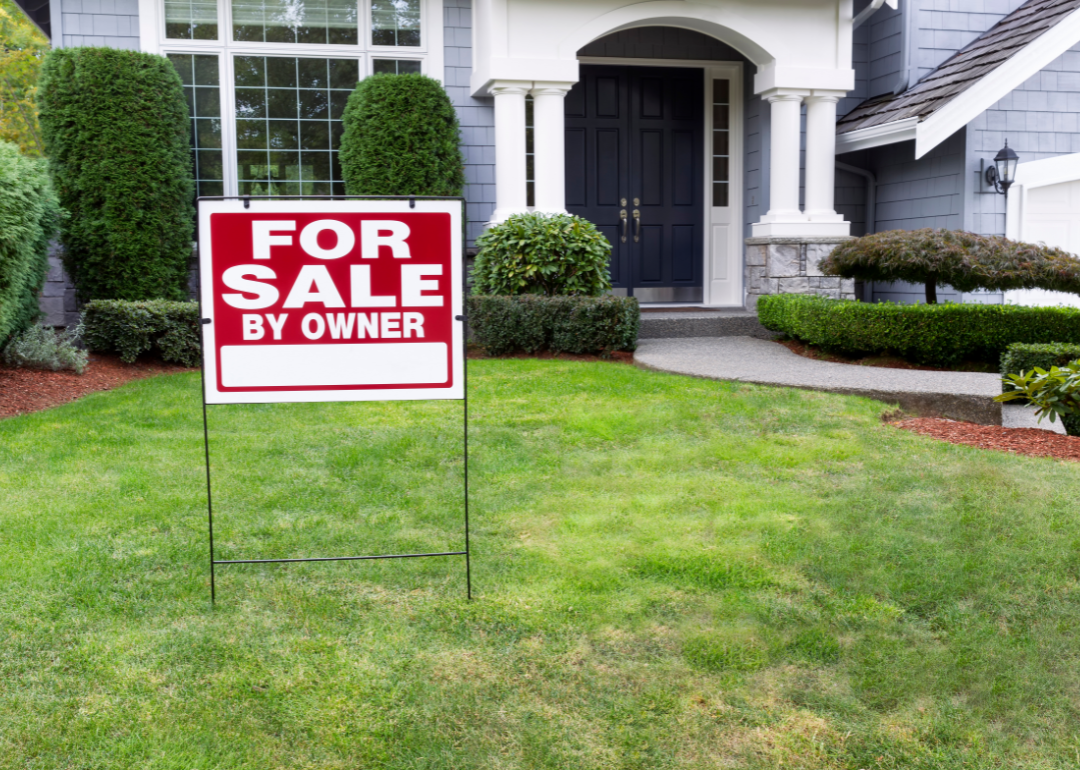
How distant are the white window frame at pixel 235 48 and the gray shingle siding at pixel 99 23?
11 cm

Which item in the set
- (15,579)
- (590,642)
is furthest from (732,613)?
(15,579)

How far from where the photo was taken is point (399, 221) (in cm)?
305

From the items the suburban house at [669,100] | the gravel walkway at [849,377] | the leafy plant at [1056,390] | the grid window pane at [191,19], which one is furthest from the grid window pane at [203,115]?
the leafy plant at [1056,390]

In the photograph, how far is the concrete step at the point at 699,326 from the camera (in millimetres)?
9562

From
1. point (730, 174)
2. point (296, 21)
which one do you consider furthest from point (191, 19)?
point (730, 174)

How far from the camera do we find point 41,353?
728cm

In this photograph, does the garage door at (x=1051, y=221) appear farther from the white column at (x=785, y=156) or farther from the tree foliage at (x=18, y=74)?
the tree foliage at (x=18, y=74)

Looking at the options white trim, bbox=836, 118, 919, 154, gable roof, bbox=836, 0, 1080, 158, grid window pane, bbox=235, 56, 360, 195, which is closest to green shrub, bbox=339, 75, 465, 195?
grid window pane, bbox=235, 56, 360, 195

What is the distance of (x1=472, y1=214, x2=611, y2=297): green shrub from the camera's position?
8.69 metres

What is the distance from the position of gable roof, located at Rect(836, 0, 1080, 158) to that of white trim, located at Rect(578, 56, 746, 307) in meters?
1.33

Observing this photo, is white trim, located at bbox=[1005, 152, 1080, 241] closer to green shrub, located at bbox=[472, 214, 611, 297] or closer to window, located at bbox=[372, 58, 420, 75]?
green shrub, located at bbox=[472, 214, 611, 297]

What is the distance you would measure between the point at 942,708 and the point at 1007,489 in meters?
2.06

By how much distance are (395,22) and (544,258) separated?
10.6ft

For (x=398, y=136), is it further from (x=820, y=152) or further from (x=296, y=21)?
(x=820, y=152)
